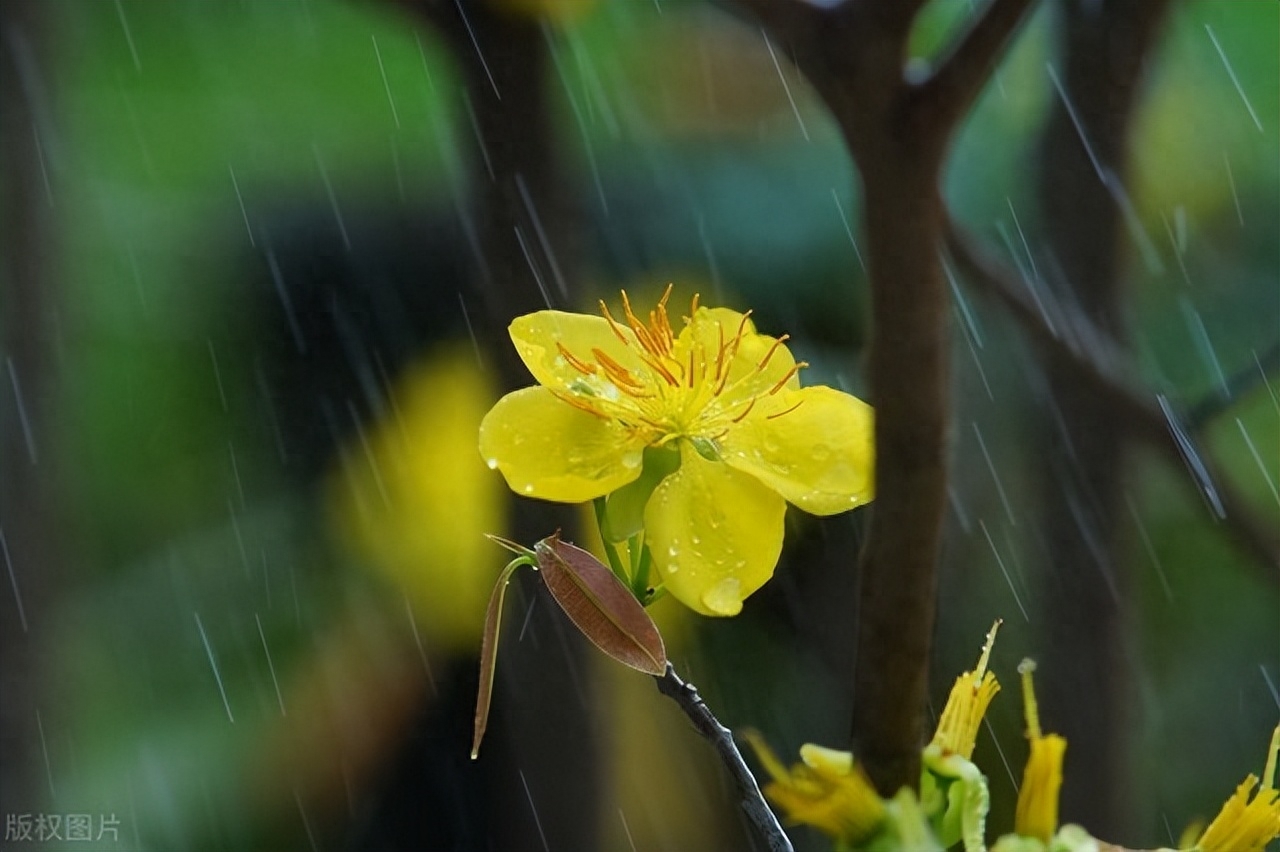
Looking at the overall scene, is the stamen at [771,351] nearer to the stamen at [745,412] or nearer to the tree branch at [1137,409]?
the stamen at [745,412]

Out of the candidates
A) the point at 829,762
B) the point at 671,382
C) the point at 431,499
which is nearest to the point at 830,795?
the point at 829,762

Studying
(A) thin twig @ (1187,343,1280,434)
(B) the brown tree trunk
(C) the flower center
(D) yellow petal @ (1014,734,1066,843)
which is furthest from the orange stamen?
(B) the brown tree trunk

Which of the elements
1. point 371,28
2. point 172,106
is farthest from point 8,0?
point 371,28

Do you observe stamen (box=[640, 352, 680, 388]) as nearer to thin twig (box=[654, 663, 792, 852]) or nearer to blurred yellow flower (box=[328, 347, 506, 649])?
thin twig (box=[654, 663, 792, 852])

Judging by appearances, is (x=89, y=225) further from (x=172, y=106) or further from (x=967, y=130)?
(x=967, y=130)

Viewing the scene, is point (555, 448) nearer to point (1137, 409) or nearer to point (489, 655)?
point (489, 655)

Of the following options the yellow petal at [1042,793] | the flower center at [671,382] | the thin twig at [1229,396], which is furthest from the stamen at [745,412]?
the thin twig at [1229,396]
